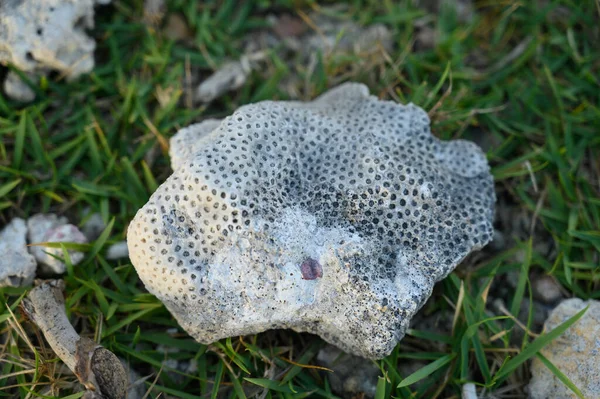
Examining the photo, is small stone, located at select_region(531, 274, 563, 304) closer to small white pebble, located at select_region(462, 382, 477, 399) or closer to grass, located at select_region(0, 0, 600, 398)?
grass, located at select_region(0, 0, 600, 398)

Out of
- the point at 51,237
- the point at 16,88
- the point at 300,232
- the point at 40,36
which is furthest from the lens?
the point at 16,88

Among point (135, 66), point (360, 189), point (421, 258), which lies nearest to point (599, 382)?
point (421, 258)

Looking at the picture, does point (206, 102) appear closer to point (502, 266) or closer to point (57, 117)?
point (57, 117)

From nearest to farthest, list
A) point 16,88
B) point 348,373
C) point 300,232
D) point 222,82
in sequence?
point 300,232
point 348,373
point 16,88
point 222,82

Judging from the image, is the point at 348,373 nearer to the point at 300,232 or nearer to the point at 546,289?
the point at 300,232

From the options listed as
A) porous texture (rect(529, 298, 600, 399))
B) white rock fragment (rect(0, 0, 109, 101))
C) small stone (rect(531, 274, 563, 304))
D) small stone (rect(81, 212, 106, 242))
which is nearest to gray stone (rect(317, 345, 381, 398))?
porous texture (rect(529, 298, 600, 399))

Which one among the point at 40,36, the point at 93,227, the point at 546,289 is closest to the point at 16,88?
the point at 40,36

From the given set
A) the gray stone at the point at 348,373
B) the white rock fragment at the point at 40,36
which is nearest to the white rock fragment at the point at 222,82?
the white rock fragment at the point at 40,36
